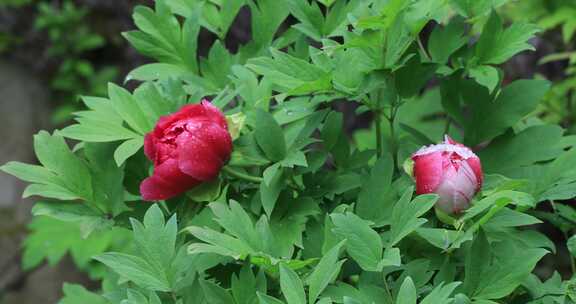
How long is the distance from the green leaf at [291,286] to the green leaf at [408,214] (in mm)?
132

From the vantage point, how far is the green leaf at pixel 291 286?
879 mm

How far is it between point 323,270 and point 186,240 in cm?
26

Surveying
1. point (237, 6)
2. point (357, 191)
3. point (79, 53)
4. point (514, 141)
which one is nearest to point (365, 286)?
point (357, 191)

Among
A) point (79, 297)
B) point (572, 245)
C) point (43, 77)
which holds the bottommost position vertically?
point (43, 77)

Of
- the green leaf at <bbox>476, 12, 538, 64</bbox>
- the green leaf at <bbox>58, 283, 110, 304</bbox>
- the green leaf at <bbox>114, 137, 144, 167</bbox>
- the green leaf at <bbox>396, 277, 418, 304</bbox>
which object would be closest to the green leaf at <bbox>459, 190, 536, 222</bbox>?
the green leaf at <bbox>396, 277, 418, 304</bbox>

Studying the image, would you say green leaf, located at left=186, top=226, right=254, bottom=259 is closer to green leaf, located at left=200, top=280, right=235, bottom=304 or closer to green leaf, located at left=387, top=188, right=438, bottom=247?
green leaf, located at left=200, top=280, right=235, bottom=304

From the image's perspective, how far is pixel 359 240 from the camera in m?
0.94

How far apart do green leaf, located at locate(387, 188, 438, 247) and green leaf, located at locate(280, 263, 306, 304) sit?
132 millimetres

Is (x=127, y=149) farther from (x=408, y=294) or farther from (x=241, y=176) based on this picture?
(x=408, y=294)

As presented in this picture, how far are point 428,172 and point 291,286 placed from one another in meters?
0.27

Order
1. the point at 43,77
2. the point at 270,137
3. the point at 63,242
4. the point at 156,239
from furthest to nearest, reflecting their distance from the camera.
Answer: the point at 43,77
the point at 63,242
the point at 270,137
the point at 156,239

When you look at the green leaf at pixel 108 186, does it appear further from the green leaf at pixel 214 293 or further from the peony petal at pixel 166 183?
the green leaf at pixel 214 293

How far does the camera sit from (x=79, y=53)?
4531 millimetres

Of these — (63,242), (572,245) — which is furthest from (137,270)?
(63,242)
